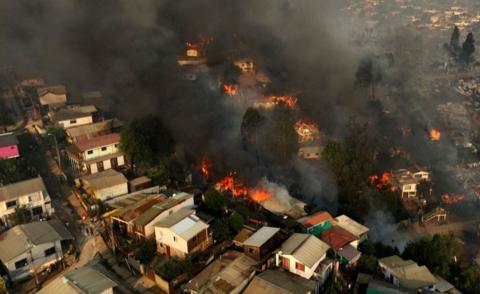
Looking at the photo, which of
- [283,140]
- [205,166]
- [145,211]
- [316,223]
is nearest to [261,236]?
[316,223]

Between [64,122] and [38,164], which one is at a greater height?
[64,122]

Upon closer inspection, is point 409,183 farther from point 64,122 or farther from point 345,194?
point 64,122

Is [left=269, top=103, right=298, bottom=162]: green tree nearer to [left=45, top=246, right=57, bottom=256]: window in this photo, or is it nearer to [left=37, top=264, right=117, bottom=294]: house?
[left=45, top=246, right=57, bottom=256]: window

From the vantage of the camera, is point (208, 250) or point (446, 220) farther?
point (446, 220)

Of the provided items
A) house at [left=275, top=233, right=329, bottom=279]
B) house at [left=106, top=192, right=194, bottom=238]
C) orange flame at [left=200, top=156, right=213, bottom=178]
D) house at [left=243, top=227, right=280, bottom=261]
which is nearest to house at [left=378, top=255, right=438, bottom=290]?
house at [left=275, top=233, right=329, bottom=279]

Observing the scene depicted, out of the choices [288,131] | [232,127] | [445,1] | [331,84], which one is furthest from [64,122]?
[445,1]
